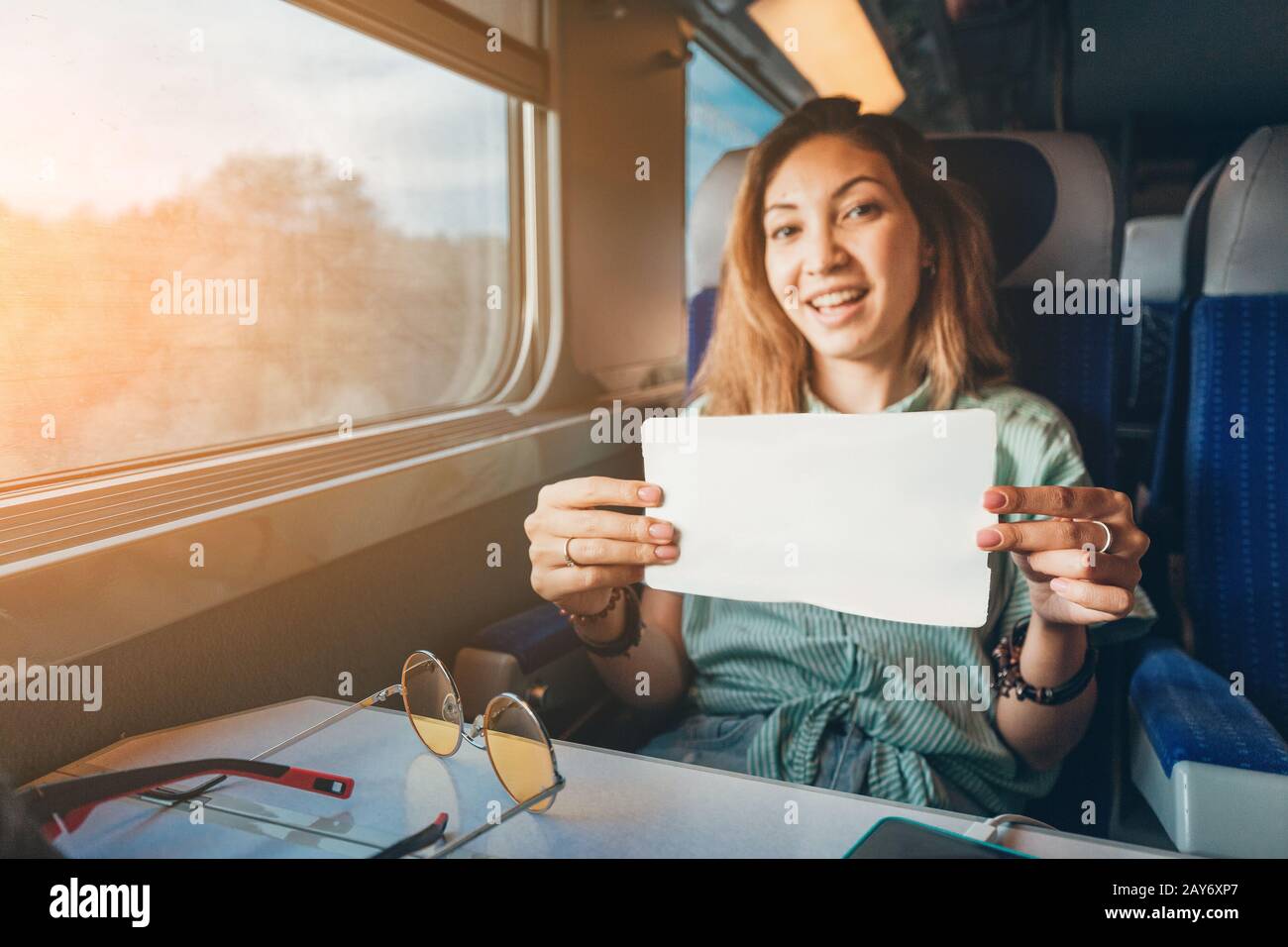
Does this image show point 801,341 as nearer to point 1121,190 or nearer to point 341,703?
point 1121,190

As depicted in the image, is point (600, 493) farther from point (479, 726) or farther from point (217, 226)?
point (217, 226)

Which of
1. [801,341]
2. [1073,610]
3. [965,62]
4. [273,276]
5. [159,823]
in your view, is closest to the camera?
[159,823]

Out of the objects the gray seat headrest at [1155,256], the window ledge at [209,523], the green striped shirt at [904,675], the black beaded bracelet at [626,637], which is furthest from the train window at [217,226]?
the gray seat headrest at [1155,256]

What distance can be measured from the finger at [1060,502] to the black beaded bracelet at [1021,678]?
0.85 feet

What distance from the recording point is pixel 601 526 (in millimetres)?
1073

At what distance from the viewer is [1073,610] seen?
109 centimetres

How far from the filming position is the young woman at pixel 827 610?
48.0 inches

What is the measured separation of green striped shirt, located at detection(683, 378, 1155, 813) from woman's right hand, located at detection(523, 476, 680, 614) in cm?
37

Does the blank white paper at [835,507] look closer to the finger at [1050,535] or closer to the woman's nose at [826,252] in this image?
the finger at [1050,535]

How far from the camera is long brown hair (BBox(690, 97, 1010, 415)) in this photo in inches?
57.2

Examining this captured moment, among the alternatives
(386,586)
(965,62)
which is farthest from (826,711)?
(965,62)

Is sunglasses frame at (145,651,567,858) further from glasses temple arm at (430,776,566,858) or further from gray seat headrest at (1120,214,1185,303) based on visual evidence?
gray seat headrest at (1120,214,1185,303)

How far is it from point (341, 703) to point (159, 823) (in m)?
0.30

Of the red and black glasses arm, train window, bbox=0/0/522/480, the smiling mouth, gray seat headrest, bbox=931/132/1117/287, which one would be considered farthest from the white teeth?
the red and black glasses arm
